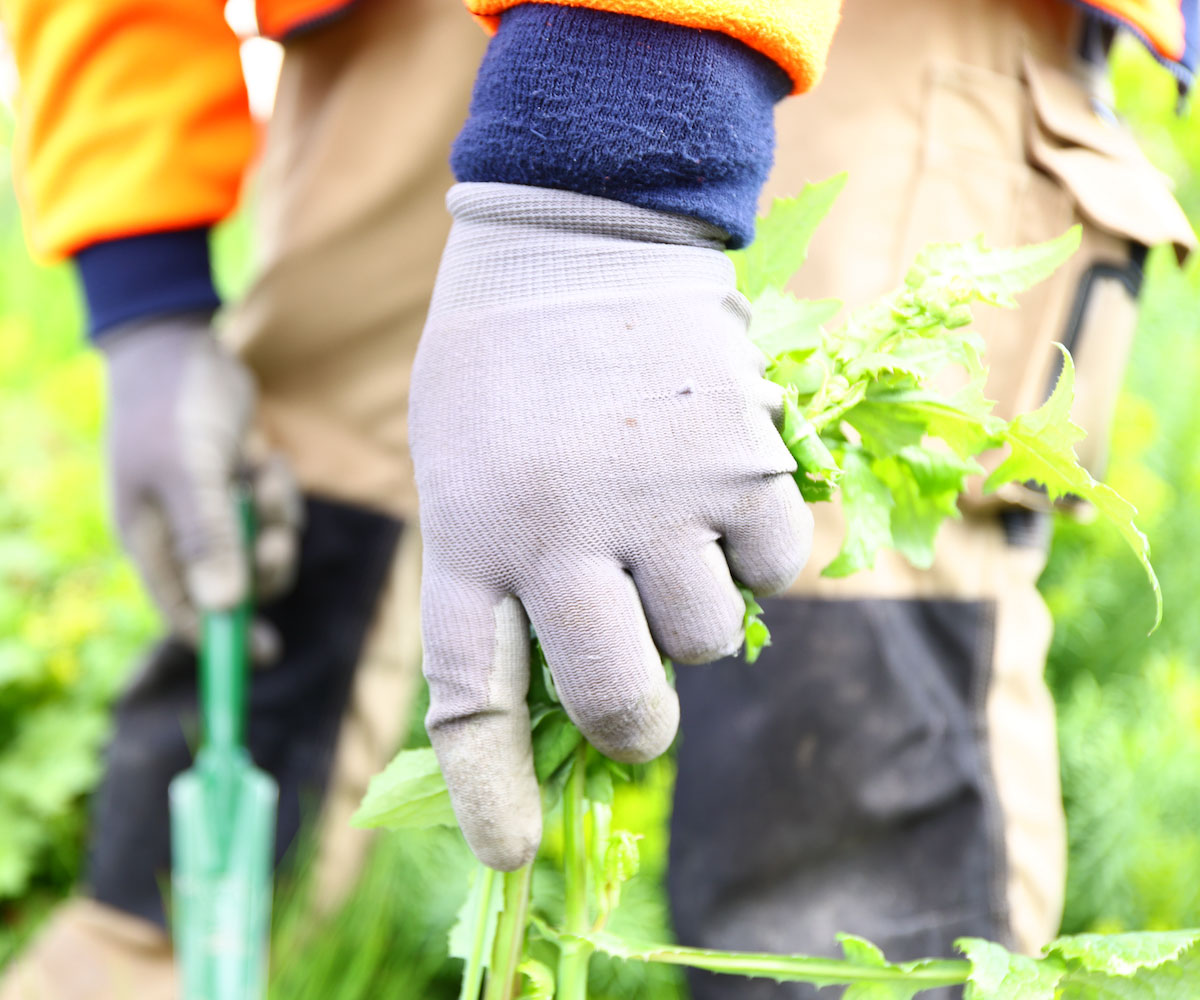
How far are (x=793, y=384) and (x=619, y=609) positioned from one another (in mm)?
173

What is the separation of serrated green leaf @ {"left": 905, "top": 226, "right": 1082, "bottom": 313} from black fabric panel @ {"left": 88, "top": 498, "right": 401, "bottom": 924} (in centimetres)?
89

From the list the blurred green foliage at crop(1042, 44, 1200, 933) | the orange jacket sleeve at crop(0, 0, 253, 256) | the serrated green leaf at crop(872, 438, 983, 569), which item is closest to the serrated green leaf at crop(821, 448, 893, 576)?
the serrated green leaf at crop(872, 438, 983, 569)

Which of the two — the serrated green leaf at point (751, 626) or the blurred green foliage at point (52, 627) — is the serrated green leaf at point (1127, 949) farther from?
the blurred green foliage at point (52, 627)

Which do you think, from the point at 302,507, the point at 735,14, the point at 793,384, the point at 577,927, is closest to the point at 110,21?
the point at 302,507

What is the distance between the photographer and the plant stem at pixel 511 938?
0.61 m

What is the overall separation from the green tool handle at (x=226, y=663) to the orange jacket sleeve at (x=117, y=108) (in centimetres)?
36

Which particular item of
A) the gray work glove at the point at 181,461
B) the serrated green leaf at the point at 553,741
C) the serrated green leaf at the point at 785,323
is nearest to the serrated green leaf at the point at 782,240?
the serrated green leaf at the point at 785,323

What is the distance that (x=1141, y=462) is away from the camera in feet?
5.62

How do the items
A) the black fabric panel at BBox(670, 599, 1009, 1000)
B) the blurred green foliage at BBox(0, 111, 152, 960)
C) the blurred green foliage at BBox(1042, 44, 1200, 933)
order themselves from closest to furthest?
the black fabric panel at BBox(670, 599, 1009, 1000)
the blurred green foliage at BBox(1042, 44, 1200, 933)
the blurred green foliage at BBox(0, 111, 152, 960)

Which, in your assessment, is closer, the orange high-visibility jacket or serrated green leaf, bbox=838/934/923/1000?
serrated green leaf, bbox=838/934/923/1000

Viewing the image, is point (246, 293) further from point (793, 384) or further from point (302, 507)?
point (793, 384)

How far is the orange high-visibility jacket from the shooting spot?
1.15m

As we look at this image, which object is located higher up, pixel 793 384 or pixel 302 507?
pixel 793 384

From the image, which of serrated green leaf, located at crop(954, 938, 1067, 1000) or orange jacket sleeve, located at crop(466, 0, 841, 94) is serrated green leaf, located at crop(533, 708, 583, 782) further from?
orange jacket sleeve, located at crop(466, 0, 841, 94)
